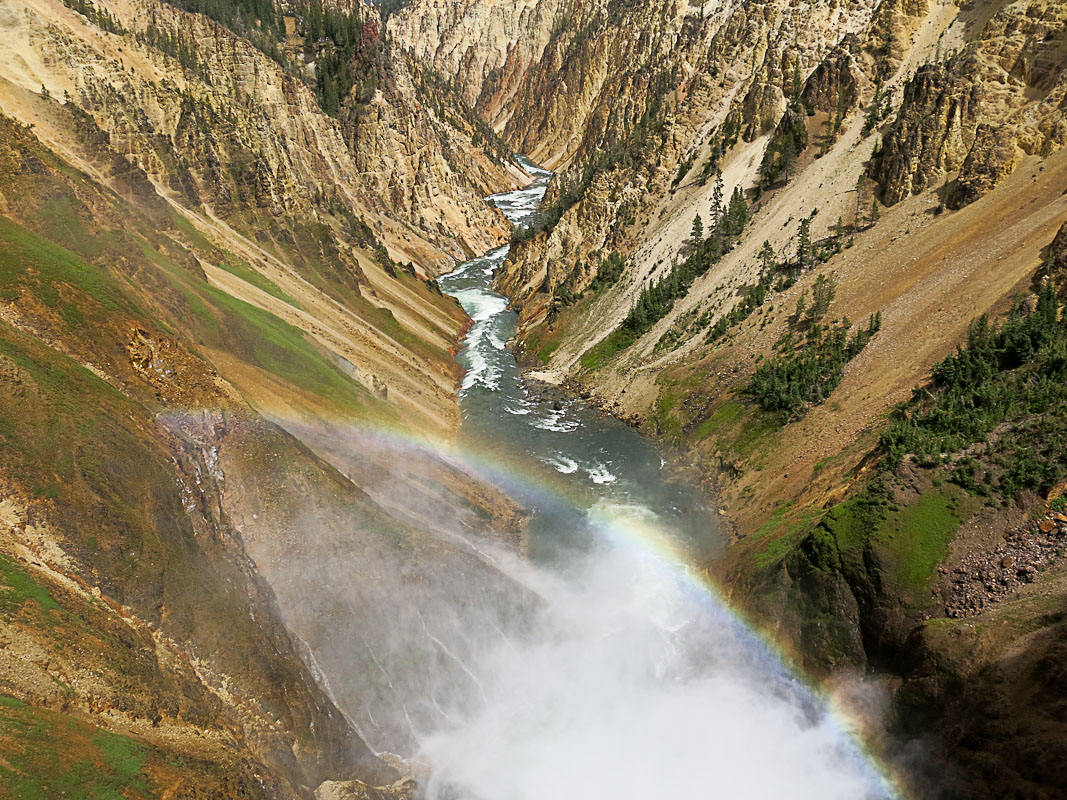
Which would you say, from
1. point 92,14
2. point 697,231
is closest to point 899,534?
point 697,231

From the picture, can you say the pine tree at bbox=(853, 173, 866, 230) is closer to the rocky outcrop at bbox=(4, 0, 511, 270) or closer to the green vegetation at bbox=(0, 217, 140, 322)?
the green vegetation at bbox=(0, 217, 140, 322)

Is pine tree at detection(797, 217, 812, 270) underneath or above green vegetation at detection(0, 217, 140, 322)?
above

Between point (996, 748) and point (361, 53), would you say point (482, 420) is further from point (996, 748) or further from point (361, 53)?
point (361, 53)

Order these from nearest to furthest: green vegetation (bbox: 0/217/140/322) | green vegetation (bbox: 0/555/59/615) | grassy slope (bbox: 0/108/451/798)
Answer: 1. grassy slope (bbox: 0/108/451/798)
2. green vegetation (bbox: 0/555/59/615)
3. green vegetation (bbox: 0/217/140/322)

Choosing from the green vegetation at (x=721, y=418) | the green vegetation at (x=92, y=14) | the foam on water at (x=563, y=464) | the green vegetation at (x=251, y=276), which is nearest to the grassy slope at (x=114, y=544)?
the green vegetation at (x=251, y=276)

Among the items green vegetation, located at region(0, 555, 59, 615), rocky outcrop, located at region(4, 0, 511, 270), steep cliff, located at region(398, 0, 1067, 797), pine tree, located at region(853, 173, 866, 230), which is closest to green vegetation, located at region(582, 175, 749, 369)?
steep cliff, located at region(398, 0, 1067, 797)

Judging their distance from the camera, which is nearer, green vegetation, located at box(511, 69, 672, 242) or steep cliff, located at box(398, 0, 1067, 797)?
steep cliff, located at box(398, 0, 1067, 797)
